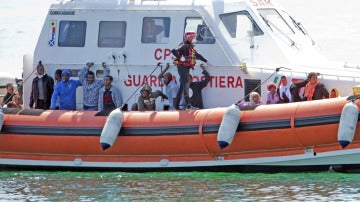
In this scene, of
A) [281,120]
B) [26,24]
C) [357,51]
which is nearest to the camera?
[281,120]

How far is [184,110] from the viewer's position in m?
20.9

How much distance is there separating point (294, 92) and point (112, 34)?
122 inches

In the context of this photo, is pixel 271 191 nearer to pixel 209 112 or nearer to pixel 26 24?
pixel 209 112

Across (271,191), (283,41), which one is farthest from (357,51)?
(271,191)

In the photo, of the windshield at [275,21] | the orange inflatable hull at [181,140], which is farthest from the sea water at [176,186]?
the windshield at [275,21]

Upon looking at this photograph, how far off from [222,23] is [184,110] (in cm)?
158

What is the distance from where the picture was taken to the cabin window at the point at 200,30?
21.5 m

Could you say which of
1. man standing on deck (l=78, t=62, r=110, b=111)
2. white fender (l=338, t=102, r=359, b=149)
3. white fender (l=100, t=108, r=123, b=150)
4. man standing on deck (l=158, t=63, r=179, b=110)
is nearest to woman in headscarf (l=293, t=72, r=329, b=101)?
white fender (l=338, t=102, r=359, b=149)

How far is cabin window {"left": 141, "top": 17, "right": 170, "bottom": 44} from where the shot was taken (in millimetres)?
21722

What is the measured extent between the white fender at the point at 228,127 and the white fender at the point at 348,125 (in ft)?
5.08

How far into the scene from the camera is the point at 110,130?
67.9 feet

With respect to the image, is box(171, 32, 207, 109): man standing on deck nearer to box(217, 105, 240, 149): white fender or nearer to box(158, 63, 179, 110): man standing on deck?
box(158, 63, 179, 110): man standing on deck

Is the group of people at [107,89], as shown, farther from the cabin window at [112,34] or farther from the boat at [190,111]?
the cabin window at [112,34]

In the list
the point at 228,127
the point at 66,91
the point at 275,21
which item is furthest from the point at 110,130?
the point at 275,21
